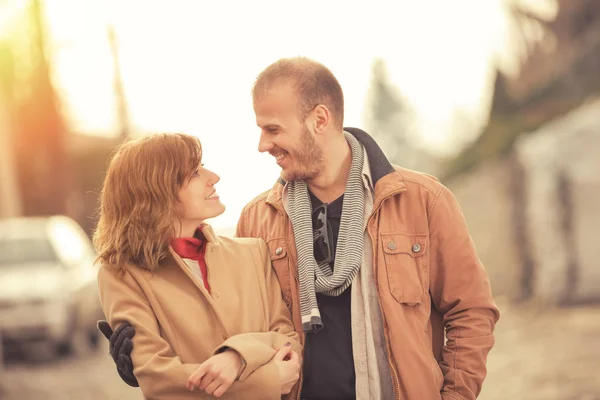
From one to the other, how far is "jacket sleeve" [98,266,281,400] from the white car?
346 inches

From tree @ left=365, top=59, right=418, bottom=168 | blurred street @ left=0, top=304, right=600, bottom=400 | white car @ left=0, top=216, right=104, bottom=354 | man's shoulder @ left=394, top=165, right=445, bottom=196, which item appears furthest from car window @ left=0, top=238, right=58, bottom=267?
tree @ left=365, top=59, right=418, bottom=168

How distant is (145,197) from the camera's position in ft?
12.8

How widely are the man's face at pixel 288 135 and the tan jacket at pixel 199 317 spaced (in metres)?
0.45

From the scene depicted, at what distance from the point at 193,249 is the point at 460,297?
1.18m

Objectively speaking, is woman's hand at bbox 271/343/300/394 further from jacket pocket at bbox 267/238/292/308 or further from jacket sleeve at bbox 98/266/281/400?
jacket pocket at bbox 267/238/292/308

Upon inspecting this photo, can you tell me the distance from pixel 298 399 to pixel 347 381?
0.75 ft

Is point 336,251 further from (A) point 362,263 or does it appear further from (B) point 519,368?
(B) point 519,368

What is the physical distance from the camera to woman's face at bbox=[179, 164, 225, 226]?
3.95 m

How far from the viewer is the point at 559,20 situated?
582 inches

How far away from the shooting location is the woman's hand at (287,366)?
12.2ft

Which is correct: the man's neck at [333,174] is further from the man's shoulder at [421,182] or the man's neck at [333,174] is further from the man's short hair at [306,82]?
the man's shoulder at [421,182]

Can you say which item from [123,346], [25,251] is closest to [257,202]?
[123,346]

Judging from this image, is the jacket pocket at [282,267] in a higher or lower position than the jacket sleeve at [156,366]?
higher

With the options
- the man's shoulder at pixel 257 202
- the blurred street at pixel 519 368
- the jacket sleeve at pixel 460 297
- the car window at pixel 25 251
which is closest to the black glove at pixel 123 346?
the man's shoulder at pixel 257 202
